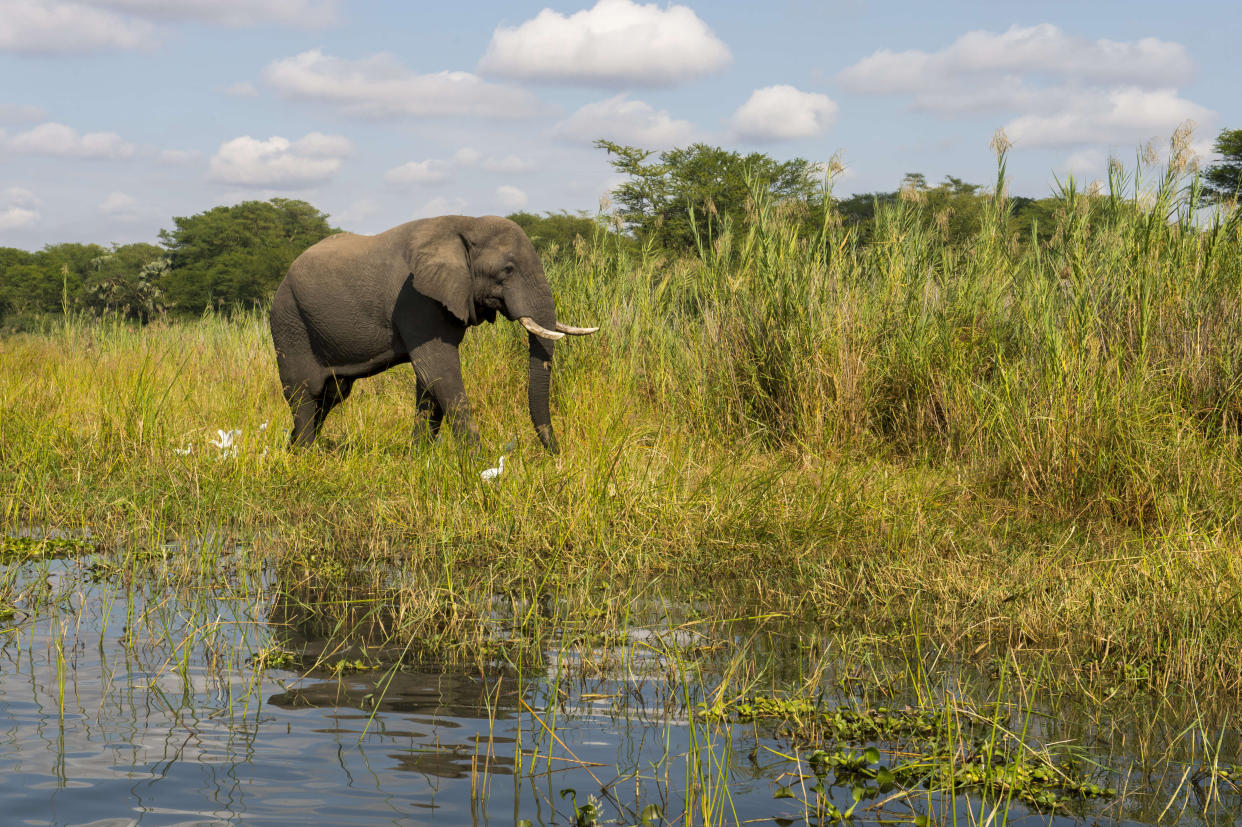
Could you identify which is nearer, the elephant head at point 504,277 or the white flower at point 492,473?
the white flower at point 492,473

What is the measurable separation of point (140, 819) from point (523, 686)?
1.32 meters

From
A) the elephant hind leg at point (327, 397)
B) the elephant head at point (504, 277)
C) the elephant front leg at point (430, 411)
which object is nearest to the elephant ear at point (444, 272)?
the elephant head at point (504, 277)

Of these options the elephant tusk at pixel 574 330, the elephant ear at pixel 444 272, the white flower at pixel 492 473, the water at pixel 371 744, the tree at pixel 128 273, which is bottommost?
the water at pixel 371 744

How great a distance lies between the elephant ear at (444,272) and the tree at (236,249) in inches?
966

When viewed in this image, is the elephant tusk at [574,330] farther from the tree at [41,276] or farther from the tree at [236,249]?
the tree at [41,276]

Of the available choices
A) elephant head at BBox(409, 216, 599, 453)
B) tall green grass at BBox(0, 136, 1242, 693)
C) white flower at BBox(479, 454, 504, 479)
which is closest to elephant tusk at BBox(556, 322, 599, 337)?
elephant head at BBox(409, 216, 599, 453)

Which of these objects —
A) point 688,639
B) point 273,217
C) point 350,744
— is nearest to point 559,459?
point 688,639

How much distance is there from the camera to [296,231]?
60250 millimetres

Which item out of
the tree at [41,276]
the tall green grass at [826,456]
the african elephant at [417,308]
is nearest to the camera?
the tall green grass at [826,456]

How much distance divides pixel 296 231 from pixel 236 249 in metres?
10.4

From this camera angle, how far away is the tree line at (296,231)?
75.6 ft

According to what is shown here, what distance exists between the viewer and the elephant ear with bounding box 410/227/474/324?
756cm

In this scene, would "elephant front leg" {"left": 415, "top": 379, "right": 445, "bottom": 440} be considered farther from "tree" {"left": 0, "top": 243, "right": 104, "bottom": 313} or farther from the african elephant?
"tree" {"left": 0, "top": 243, "right": 104, "bottom": 313}

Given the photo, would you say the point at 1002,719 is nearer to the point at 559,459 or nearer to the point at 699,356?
the point at 559,459
